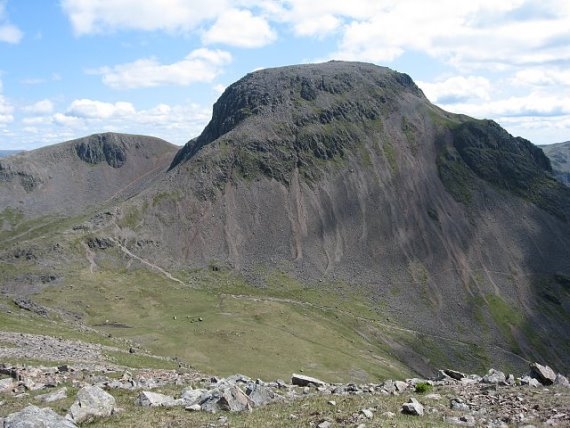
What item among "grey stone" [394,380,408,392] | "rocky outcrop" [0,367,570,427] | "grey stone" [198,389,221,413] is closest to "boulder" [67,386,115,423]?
"rocky outcrop" [0,367,570,427]

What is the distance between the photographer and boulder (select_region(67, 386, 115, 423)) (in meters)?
22.5

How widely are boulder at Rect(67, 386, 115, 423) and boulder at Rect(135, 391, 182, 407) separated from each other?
169cm

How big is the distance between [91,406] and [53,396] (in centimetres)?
446

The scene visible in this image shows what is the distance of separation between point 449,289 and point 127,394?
152 meters

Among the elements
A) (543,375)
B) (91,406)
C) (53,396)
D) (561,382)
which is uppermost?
(91,406)

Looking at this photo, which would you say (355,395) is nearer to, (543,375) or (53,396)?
(543,375)

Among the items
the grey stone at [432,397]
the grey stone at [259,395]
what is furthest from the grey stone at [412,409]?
the grey stone at [259,395]

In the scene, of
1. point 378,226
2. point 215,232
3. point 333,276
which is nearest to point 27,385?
point 333,276

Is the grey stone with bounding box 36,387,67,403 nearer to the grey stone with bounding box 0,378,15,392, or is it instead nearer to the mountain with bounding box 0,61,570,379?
the grey stone with bounding box 0,378,15,392

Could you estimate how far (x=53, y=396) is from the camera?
26375mm

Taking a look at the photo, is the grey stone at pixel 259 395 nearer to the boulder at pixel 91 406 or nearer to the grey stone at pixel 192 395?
the grey stone at pixel 192 395

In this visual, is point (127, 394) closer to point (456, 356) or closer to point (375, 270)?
point (456, 356)

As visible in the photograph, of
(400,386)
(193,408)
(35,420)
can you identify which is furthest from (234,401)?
(400,386)

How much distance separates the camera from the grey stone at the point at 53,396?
2600 centimetres
